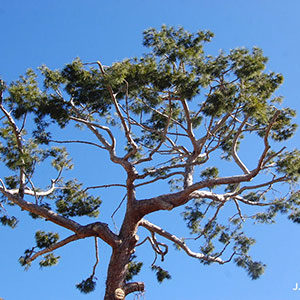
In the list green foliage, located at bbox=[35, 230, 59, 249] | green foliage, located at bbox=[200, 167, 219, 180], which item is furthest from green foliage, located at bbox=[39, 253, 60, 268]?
green foliage, located at bbox=[200, 167, 219, 180]

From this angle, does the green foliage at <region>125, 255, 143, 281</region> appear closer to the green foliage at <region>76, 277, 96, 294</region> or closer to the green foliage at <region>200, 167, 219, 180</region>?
the green foliage at <region>76, 277, 96, 294</region>

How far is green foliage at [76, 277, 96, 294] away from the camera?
5.67m

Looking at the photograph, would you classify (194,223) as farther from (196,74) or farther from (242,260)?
(196,74)

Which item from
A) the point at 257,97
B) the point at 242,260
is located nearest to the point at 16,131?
the point at 257,97

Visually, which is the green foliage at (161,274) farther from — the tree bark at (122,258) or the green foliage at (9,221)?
the green foliage at (9,221)

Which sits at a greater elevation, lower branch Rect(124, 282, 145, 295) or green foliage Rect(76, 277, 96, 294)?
green foliage Rect(76, 277, 96, 294)

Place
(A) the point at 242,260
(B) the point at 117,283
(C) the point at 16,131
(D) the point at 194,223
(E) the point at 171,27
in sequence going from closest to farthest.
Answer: (B) the point at 117,283, (C) the point at 16,131, (E) the point at 171,27, (A) the point at 242,260, (D) the point at 194,223

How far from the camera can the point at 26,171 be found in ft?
18.0

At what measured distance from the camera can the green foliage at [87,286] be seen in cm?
567

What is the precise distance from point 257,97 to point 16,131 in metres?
2.99

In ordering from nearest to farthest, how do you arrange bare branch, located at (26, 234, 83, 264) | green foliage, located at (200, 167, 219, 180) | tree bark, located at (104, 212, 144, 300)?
tree bark, located at (104, 212, 144, 300)
bare branch, located at (26, 234, 83, 264)
green foliage, located at (200, 167, 219, 180)

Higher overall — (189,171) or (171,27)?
(171,27)

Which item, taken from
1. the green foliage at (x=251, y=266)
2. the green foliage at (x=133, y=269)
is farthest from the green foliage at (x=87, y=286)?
the green foliage at (x=251, y=266)

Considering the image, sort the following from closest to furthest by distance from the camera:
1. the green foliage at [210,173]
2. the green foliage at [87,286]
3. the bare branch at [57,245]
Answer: the bare branch at [57,245] → the green foliage at [87,286] → the green foliage at [210,173]
